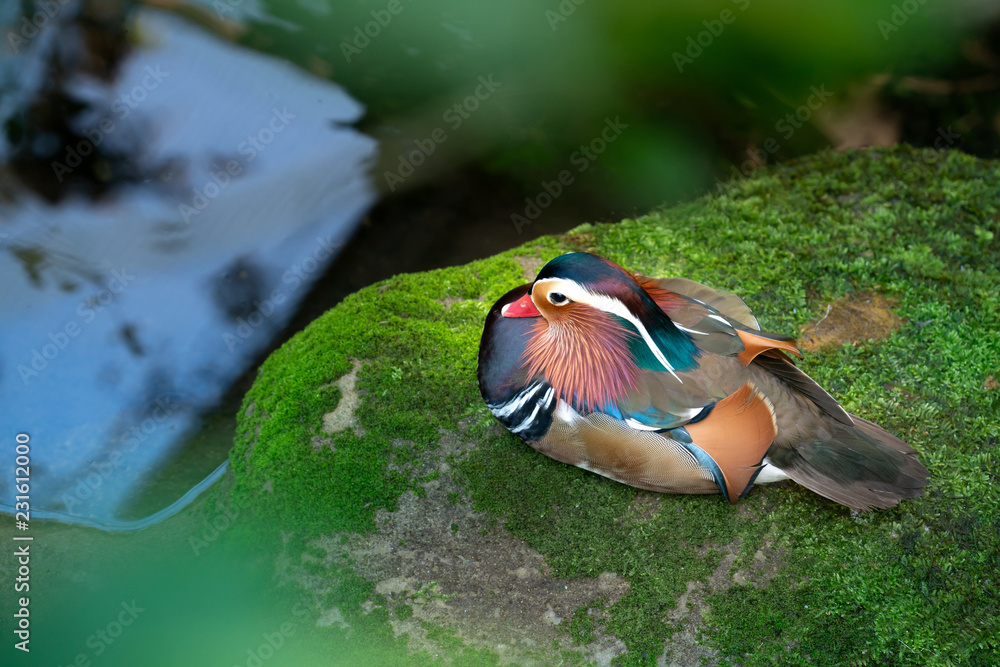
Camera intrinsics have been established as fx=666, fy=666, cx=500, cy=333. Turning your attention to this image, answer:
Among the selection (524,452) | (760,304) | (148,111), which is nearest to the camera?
(524,452)

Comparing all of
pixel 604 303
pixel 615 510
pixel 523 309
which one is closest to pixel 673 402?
pixel 604 303

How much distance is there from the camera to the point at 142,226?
4.20 m

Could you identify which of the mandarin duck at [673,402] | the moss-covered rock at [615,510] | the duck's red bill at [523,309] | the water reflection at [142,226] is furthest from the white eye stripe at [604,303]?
the water reflection at [142,226]

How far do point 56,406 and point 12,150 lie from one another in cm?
184

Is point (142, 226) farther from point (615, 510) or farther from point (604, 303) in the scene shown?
point (615, 510)

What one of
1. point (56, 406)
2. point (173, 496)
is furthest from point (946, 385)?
point (56, 406)

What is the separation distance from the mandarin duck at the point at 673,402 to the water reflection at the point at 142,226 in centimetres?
200

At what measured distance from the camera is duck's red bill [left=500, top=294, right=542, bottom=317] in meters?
2.92

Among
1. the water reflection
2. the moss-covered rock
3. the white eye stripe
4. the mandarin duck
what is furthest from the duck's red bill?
the water reflection

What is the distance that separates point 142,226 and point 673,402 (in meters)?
3.46

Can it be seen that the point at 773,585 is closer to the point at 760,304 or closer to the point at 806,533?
the point at 806,533

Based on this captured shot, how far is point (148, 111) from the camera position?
4551 millimetres

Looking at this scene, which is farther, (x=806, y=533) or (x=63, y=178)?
(x=63, y=178)

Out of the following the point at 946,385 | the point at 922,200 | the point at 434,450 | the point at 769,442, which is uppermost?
the point at 922,200
